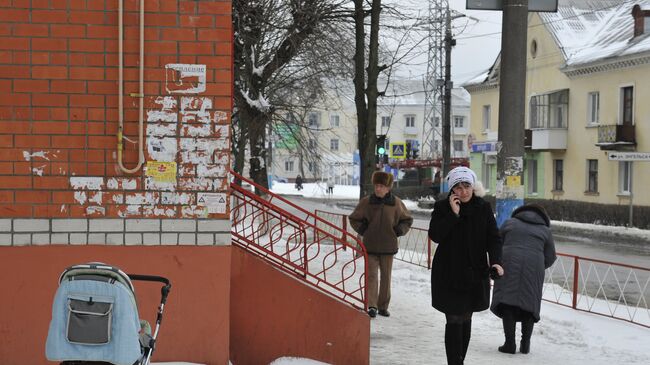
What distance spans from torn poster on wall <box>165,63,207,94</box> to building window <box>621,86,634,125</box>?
29974mm

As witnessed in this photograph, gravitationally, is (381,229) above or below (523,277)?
above

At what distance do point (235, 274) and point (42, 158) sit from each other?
1.85 metres

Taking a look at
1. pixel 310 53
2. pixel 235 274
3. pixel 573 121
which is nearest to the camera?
pixel 235 274

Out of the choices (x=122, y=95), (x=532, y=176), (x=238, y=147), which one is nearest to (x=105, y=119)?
(x=122, y=95)

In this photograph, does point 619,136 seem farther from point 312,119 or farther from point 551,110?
point 312,119

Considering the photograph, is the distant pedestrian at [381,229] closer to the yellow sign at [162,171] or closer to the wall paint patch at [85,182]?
the yellow sign at [162,171]

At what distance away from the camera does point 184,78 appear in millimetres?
6020

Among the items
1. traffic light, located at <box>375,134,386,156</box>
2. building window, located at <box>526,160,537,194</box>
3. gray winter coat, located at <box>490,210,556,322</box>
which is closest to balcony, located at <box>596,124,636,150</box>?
building window, located at <box>526,160,537,194</box>

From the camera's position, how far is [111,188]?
597cm

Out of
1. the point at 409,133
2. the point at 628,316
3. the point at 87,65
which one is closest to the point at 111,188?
the point at 87,65

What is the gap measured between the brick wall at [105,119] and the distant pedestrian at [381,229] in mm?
3422

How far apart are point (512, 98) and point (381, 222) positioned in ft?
6.61

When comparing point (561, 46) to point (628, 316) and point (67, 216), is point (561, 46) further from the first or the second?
point (67, 216)

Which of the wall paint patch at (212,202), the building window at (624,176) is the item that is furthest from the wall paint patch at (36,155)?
the building window at (624,176)
